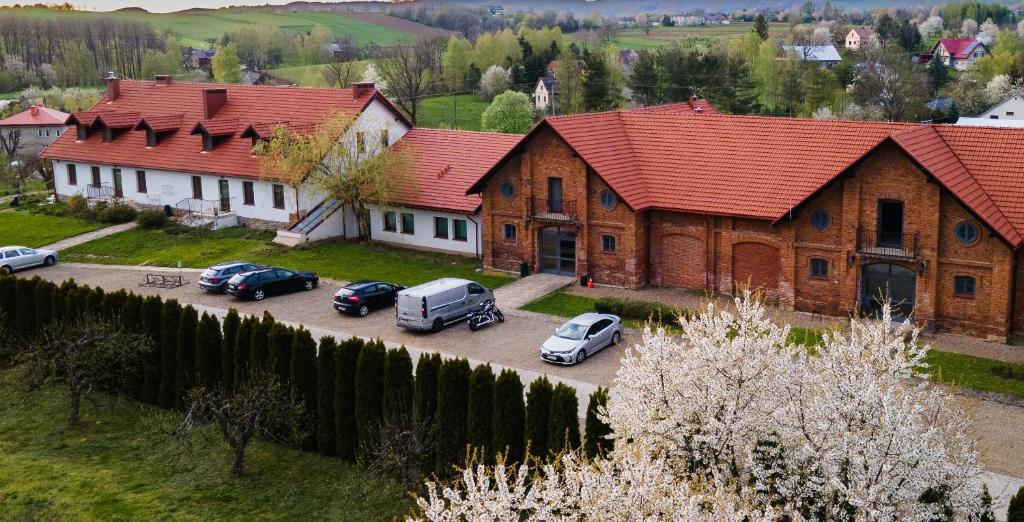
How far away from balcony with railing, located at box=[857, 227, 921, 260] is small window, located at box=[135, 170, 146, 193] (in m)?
39.0

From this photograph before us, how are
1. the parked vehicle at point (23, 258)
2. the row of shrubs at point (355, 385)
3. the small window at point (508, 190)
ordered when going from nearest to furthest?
the row of shrubs at point (355, 385) → the small window at point (508, 190) → the parked vehicle at point (23, 258)

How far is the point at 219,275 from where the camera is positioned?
140ft

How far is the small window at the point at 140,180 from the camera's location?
58.2m

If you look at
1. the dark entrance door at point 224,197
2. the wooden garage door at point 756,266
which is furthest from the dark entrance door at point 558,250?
the dark entrance door at point 224,197

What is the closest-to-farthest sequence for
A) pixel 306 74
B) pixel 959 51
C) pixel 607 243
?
pixel 607 243 < pixel 306 74 < pixel 959 51

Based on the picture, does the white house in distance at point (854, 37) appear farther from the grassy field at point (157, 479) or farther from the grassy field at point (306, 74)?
the grassy field at point (157, 479)

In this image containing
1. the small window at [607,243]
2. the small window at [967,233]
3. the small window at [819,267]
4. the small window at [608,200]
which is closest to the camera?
the small window at [967,233]

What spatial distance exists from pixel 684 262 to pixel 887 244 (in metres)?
8.05

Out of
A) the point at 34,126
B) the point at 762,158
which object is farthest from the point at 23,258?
the point at 34,126

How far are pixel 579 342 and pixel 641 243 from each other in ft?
30.7

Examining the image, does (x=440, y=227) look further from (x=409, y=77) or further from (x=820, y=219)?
(x=409, y=77)

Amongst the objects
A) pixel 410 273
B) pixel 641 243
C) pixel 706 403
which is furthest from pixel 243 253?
pixel 706 403

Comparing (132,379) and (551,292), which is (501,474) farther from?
(551,292)

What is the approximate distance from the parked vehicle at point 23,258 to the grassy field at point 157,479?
698 inches
